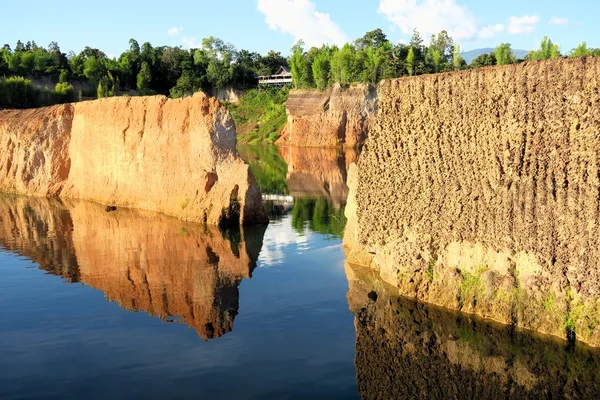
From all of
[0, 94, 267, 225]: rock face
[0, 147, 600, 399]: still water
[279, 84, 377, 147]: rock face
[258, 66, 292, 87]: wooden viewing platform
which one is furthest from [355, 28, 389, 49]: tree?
[0, 147, 600, 399]: still water

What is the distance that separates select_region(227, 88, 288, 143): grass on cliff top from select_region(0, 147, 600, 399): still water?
5537cm

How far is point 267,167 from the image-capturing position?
161 feet

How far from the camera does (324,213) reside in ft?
92.9

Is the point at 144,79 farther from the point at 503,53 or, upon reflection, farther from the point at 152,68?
the point at 503,53

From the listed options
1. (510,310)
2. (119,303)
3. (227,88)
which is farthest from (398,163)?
(227,88)

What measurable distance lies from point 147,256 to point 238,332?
7400mm

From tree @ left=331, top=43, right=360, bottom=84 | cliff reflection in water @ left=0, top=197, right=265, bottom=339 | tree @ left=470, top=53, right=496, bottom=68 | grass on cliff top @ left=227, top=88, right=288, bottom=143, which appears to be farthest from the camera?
grass on cliff top @ left=227, top=88, right=288, bottom=143

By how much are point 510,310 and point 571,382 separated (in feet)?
7.43

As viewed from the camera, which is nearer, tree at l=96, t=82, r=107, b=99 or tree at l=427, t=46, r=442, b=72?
tree at l=96, t=82, r=107, b=99

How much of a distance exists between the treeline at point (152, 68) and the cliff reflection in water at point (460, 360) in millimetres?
70444

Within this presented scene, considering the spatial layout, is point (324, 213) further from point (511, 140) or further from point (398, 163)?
point (511, 140)

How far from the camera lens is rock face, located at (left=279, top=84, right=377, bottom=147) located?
6606cm

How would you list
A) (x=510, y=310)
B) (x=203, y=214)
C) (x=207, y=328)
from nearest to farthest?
(x=510, y=310) → (x=207, y=328) → (x=203, y=214)

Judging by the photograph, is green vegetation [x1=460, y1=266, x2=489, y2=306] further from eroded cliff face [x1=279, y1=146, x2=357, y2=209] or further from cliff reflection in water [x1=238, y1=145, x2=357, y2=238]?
eroded cliff face [x1=279, y1=146, x2=357, y2=209]
